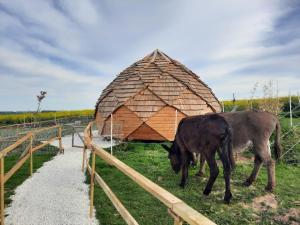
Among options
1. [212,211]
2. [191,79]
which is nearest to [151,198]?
[212,211]

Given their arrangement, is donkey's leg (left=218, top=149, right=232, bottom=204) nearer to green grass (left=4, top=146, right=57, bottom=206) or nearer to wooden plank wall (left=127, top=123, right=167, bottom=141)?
green grass (left=4, top=146, right=57, bottom=206)

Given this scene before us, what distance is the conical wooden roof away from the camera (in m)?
15.9

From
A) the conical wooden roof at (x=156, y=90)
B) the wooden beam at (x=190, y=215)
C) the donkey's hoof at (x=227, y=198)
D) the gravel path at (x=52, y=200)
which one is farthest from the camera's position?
the conical wooden roof at (x=156, y=90)

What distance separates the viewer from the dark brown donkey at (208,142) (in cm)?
625

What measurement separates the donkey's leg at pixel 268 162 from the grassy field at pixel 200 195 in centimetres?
22

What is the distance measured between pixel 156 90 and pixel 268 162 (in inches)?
383

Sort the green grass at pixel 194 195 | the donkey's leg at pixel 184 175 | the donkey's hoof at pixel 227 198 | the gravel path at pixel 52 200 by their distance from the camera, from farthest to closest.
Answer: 1. the donkey's leg at pixel 184 175
2. the donkey's hoof at pixel 227 198
3. the green grass at pixel 194 195
4. the gravel path at pixel 52 200

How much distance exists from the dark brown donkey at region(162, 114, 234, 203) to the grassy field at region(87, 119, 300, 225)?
0.39 m

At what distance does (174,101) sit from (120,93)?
3209mm

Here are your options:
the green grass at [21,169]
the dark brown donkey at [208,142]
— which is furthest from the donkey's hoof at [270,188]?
the green grass at [21,169]

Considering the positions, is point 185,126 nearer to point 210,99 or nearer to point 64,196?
point 64,196

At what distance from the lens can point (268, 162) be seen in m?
7.09

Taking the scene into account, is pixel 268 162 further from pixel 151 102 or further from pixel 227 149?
pixel 151 102

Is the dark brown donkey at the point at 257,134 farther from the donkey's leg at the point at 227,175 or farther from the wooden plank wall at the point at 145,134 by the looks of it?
the wooden plank wall at the point at 145,134
